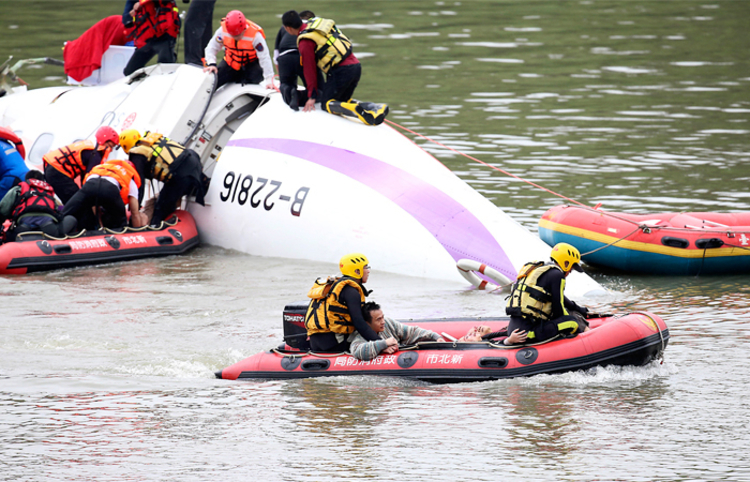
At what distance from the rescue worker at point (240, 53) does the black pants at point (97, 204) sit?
8.22 feet

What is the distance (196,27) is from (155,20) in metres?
0.68

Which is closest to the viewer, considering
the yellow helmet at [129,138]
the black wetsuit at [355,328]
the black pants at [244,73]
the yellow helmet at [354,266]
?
the black wetsuit at [355,328]

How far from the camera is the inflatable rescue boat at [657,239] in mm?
11797

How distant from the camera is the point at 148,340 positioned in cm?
995

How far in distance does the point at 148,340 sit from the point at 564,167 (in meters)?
9.05

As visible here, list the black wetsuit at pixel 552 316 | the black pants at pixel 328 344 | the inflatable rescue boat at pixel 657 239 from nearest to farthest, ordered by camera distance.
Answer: the black wetsuit at pixel 552 316
the black pants at pixel 328 344
the inflatable rescue boat at pixel 657 239

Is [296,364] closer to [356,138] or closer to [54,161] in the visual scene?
[356,138]

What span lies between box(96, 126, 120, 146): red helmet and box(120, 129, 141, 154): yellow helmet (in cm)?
10

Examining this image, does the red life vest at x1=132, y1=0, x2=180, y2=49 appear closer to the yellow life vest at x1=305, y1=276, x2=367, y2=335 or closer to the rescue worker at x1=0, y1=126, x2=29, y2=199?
the rescue worker at x1=0, y1=126, x2=29, y2=199

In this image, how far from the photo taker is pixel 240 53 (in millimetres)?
14539

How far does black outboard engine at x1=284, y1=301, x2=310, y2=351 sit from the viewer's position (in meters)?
9.20

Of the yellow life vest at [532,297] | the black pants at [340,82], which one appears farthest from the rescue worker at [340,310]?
the black pants at [340,82]

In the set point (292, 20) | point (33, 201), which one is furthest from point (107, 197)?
point (292, 20)

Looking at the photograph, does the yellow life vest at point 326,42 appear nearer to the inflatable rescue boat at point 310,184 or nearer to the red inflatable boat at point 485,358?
the inflatable rescue boat at point 310,184
